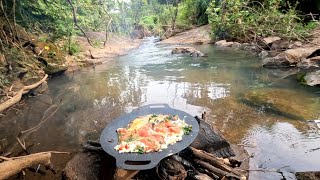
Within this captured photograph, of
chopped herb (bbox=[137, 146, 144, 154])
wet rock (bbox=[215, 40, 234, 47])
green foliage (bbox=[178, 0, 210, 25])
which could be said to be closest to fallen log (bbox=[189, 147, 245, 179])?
chopped herb (bbox=[137, 146, 144, 154])

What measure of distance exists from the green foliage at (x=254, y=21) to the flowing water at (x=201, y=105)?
1590 millimetres

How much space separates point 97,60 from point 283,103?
1089 centimetres

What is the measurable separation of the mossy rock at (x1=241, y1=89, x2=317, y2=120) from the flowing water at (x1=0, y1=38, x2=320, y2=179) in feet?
0.07

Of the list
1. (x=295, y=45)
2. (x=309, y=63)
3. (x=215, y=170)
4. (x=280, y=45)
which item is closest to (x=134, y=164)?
(x=215, y=170)

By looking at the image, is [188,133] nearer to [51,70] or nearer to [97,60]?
[51,70]

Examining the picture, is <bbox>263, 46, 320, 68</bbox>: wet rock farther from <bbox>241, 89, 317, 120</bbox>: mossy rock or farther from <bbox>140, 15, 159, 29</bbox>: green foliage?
<bbox>140, 15, 159, 29</bbox>: green foliage

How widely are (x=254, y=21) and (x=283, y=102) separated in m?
7.59

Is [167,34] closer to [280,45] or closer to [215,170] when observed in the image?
[280,45]

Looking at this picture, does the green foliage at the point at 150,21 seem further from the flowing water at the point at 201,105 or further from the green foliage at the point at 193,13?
the flowing water at the point at 201,105

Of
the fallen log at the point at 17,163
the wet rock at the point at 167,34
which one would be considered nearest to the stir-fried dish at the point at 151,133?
the fallen log at the point at 17,163

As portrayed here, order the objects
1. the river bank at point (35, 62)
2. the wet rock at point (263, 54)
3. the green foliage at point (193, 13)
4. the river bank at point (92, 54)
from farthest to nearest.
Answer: the green foliage at point (193, 13) → the river bank at point (92, 54) → the wet rock at point (263, 54) → the river bank at point (35, 62)

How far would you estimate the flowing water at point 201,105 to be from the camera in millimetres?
4723

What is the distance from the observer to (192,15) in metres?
24.6

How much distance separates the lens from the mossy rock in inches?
232
